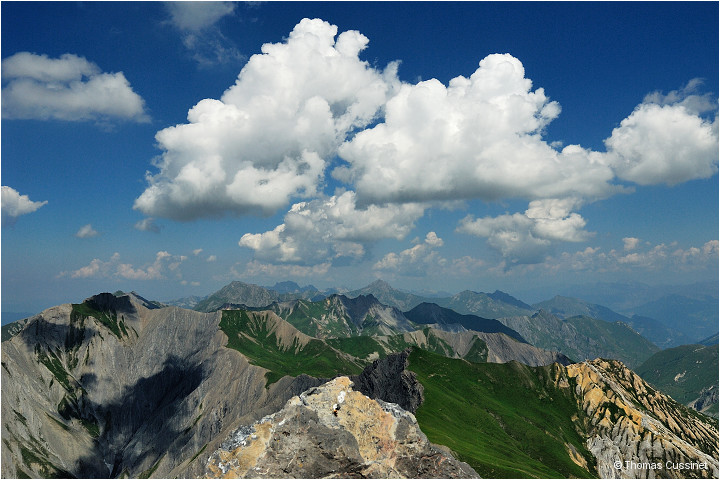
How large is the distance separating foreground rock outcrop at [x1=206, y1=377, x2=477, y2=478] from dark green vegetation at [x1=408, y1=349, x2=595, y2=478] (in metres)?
43.6

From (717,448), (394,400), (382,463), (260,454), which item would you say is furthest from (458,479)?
(717,448)

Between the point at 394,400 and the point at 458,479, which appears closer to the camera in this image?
the point at 458,479

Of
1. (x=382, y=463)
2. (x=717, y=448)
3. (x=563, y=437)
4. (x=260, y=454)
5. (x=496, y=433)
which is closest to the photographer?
(x=260, y=454)

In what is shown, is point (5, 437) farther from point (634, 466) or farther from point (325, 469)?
point (634, 466)

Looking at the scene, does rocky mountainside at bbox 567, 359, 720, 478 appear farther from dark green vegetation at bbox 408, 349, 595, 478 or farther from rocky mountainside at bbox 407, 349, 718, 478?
dark green vegetation at bbox 408, 349, 595, 478

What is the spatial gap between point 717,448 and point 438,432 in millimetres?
163575

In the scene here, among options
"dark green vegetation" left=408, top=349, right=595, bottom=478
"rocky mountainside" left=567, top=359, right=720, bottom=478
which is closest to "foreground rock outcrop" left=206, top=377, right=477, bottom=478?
"dark green vegetation" left=408, top=349, right=595, bottom=478

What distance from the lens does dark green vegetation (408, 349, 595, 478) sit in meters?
102

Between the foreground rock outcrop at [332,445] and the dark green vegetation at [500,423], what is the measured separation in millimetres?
43643

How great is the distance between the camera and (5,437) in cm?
19650

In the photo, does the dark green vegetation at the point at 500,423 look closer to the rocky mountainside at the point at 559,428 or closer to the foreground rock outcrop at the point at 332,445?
the rocky mountainside at the point at 559,428

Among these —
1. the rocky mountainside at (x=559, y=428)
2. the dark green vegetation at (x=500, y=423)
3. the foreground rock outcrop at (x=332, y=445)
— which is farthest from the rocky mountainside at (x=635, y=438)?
the foreground rock outcrop at (x=332, y=445)

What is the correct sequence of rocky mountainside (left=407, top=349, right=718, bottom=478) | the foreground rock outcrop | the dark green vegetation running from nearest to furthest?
the foreground rock outcrop → the dark green vegetation → rocky mountainside (left=407, top=349, right=718, bottom=478)

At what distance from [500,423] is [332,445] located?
130813mm
